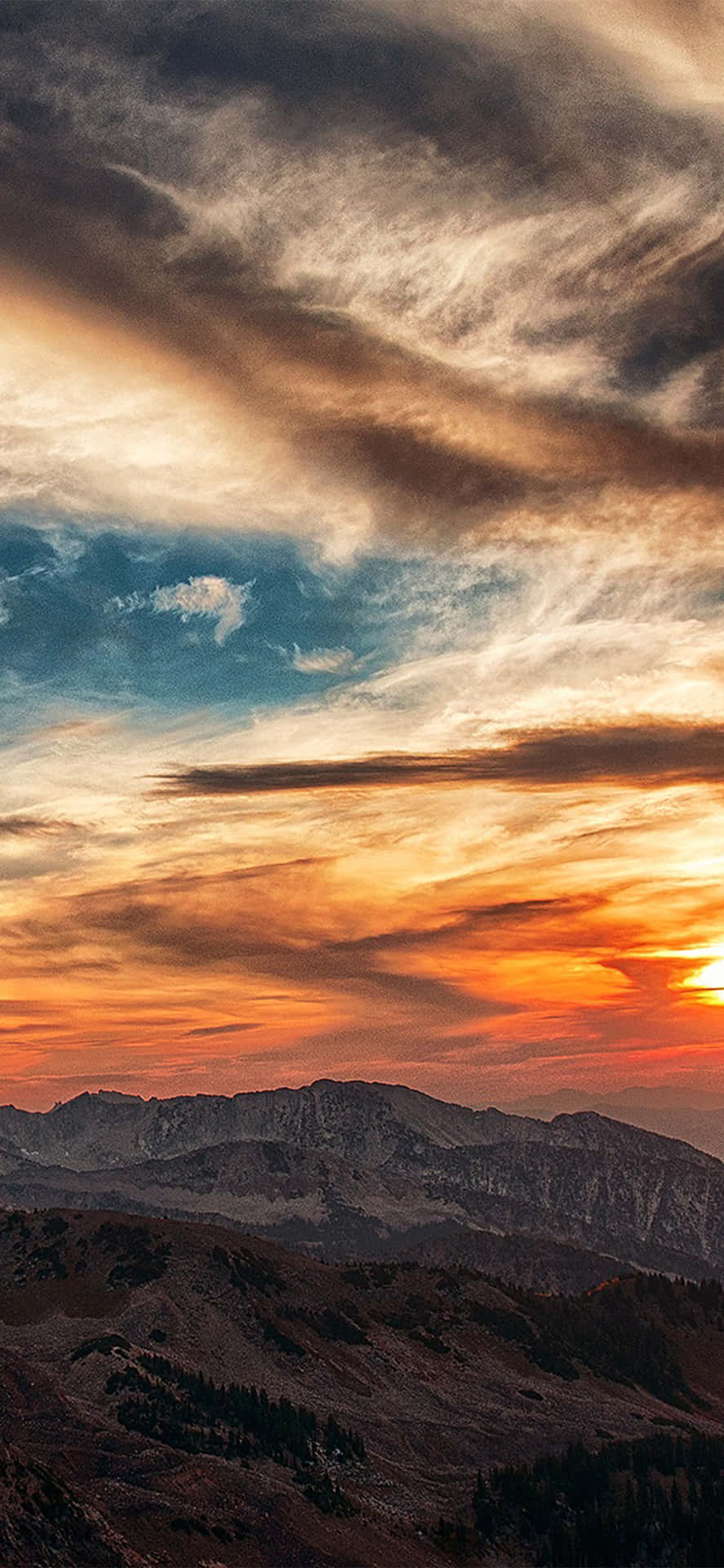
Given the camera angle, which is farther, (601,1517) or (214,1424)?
(214,1424)

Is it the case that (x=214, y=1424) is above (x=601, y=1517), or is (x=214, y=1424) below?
above

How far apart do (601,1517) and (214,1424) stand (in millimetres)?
63133

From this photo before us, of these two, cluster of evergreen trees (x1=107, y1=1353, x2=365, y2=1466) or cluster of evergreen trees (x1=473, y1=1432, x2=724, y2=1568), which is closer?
cluster of evergreen trees (x1=473, y1=1432, x2=724, y2=1568)

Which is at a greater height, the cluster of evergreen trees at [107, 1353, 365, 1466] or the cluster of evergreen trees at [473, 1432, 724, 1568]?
the cluster of evergreen trees at [107, 1353, 365, 1466]

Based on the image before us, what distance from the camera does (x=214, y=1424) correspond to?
7116 inches

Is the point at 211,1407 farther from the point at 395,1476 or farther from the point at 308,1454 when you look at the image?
the point at 395,1476

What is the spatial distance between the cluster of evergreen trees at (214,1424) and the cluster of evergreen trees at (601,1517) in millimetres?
28562

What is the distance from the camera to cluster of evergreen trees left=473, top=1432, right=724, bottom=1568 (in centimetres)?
15700

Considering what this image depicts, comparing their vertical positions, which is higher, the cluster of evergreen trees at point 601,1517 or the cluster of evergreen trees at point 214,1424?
the cluster of evergreen trees at point 214,1424

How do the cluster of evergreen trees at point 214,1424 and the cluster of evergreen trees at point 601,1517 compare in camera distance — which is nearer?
the cluster of evergreen trees at point 601,1517

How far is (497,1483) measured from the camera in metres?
187

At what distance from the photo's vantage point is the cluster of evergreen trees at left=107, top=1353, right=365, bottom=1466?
166 metres

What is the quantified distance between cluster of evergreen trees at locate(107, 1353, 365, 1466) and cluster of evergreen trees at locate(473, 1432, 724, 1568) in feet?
93.7

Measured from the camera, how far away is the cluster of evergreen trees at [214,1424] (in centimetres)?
16562
